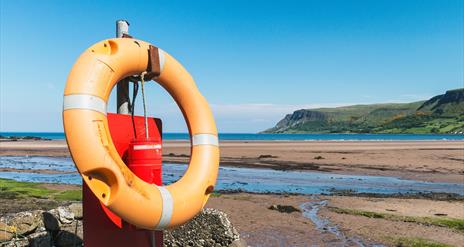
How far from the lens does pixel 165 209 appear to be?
167 inches

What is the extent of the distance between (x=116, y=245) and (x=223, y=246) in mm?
2597

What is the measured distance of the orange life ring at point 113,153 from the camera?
3934 millimetres

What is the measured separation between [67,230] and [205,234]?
2.17m

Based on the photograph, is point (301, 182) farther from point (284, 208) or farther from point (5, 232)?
point (5, 232)

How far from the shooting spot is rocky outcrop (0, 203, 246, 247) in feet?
19.5

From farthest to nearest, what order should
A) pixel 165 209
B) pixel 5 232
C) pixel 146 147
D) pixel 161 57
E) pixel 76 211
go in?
pixel 76 211, pixel 5 232, pixel 161 57, pixel 146 147, pixel 165 209

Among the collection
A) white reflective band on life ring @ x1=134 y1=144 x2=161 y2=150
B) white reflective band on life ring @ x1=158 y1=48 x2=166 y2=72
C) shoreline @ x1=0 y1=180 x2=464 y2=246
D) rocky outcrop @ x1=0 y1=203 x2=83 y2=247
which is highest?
white reflective band on life ring @ x1=158 y1=48 x2=166 y2=72

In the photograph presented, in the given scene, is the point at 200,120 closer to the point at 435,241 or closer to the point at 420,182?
the point at 435,241

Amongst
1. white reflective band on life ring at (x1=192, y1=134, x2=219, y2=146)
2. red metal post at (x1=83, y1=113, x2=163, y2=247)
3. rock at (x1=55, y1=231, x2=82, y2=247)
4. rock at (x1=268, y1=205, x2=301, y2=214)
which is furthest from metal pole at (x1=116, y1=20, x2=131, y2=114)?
rock at (x1=268, y1=205, x2=301, y2=214)

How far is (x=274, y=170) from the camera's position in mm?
23703

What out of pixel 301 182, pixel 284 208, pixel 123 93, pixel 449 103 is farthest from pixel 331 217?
pixel 449 103

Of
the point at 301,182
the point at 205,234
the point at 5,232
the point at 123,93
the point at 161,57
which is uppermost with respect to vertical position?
the point at 161,57

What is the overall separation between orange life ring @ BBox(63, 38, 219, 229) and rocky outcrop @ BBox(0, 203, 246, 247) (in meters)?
2.30

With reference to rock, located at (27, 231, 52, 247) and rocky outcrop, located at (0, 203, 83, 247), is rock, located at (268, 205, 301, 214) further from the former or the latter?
rock, located at (27, 231, 52, 247)
